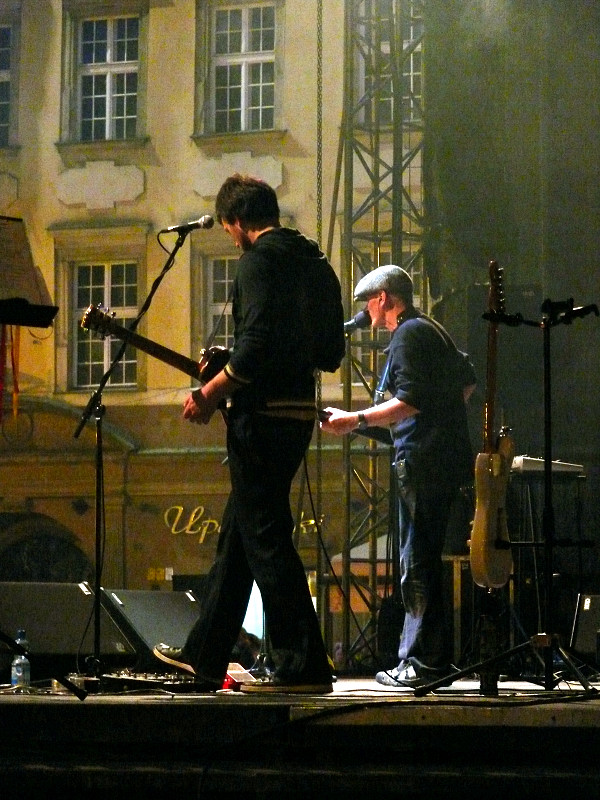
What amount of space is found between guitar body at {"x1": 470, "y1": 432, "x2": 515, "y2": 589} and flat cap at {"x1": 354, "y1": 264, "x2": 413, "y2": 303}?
852mm

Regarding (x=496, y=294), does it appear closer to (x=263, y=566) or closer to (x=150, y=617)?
(x=263, y=566)

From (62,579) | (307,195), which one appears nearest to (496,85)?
(307,195)

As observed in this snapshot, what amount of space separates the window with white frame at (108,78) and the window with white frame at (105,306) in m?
1.58

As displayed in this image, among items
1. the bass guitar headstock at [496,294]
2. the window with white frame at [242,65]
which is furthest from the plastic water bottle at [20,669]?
the window with white frame at [242,65]

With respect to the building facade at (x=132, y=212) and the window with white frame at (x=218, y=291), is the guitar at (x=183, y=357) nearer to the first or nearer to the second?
the building facade at (x=132, y=212)

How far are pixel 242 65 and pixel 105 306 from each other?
3250 mm

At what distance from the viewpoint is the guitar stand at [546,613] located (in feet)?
12.6

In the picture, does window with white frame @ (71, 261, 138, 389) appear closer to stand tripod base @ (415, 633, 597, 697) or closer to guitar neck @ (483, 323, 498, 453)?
guitar neck @ (483, 323, 498, 453)

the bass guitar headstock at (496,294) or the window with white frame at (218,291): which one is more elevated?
the window with white frame at (218,291)

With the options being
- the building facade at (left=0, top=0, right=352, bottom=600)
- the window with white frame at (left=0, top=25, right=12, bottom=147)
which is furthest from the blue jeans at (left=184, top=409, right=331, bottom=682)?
the window with white frame at (left=0, top=25, right=12, bottom=147)

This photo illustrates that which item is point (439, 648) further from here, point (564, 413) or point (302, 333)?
point (564, 413)

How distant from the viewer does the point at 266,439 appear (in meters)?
4.09

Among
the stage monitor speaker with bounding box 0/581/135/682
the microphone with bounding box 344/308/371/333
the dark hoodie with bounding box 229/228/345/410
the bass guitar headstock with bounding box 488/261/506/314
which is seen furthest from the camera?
the stage monitor speaker with bounding box 0/581/135/682

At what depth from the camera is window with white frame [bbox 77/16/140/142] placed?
17.2 metres
